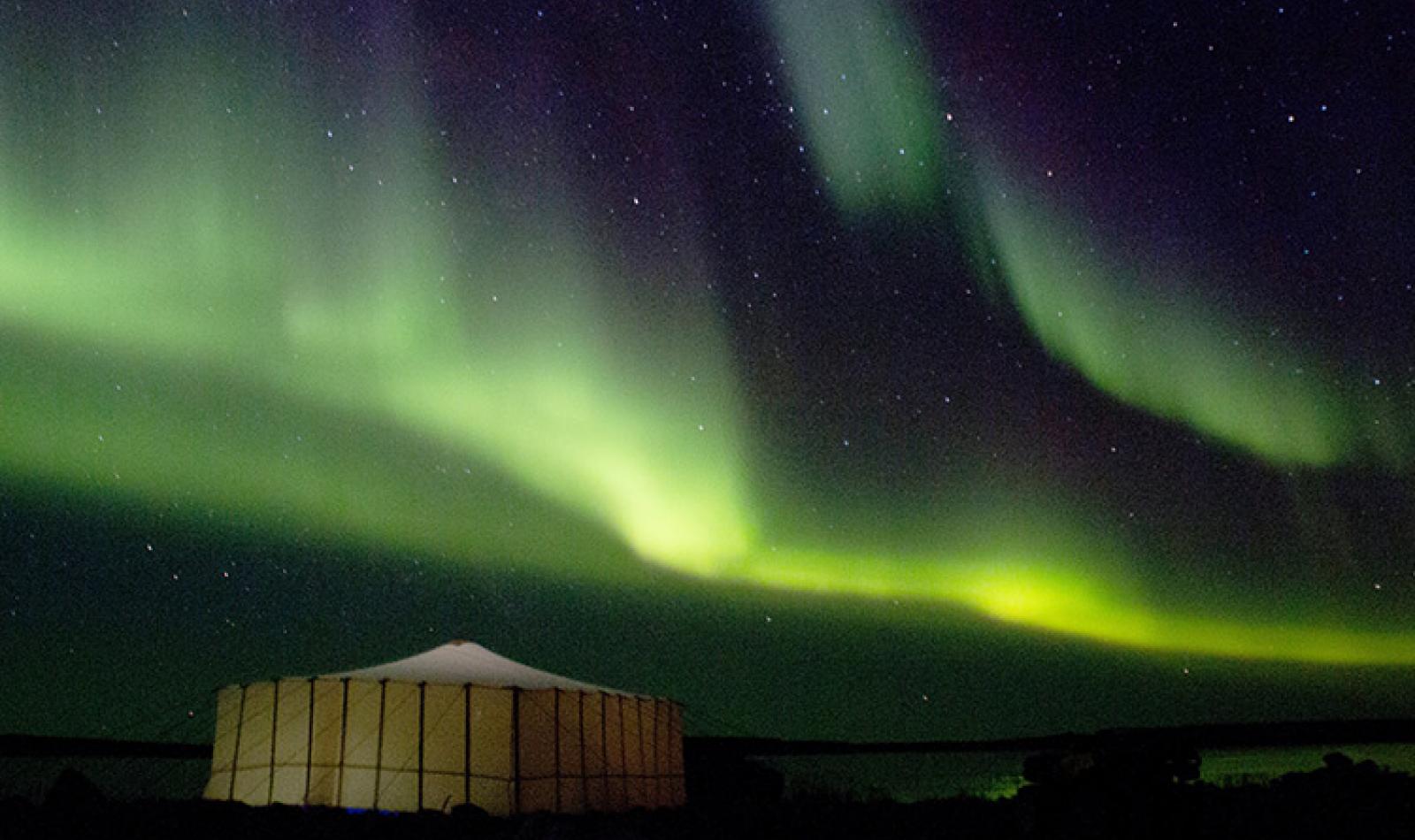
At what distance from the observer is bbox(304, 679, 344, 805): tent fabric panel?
79.3 ft

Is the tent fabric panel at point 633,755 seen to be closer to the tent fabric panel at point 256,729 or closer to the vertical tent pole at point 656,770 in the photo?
the vertical tent pole at point 656,770

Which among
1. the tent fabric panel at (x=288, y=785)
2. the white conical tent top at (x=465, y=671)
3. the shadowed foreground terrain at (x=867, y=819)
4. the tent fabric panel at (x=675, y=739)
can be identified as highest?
the white conical tent top at (x=465, y=671)

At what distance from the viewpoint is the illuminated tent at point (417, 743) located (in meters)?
24.1

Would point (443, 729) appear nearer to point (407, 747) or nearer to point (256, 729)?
point (407, 747)

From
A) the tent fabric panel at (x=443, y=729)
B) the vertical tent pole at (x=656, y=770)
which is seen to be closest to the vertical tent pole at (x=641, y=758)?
the vertical tent pole at (x=656, y=770)

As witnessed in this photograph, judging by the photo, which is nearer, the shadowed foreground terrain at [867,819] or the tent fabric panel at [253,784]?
the shadowed foreground terrain at [867,819]

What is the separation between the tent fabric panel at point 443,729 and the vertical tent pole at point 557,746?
1.89 m

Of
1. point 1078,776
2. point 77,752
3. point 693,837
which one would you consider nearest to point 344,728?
point 693,837

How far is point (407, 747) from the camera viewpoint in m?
24.3

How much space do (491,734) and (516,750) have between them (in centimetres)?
57

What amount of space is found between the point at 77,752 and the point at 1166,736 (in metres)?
41.3

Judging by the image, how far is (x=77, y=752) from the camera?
4447 cm

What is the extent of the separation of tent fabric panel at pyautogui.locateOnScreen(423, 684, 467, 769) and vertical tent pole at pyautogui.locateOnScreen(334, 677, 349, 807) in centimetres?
144

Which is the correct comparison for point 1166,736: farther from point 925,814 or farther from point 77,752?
point 77,752
